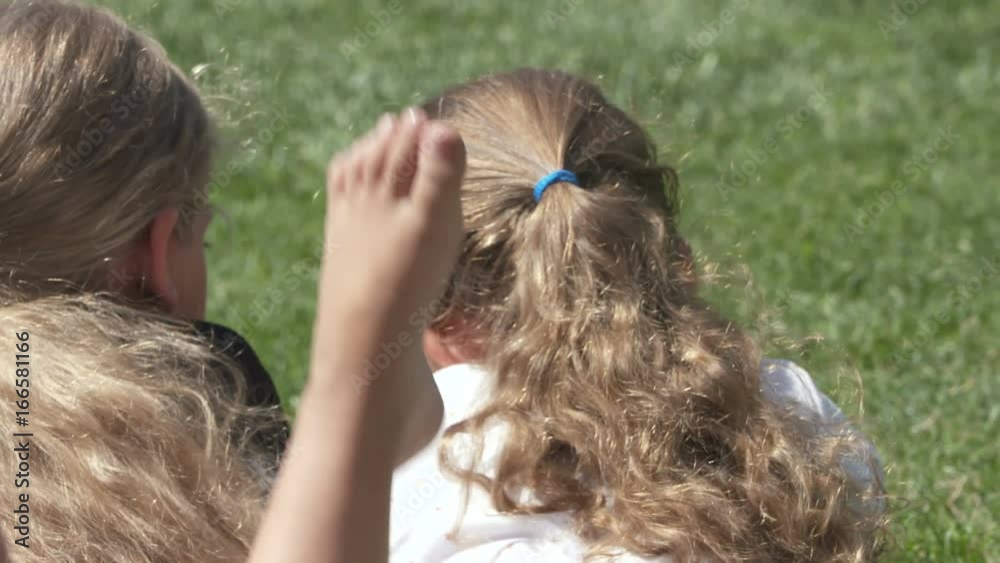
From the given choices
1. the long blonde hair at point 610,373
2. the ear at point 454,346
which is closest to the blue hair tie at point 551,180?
the long blonde hair at point 610,373

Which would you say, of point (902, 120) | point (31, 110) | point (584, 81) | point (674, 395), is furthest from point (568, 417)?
point (902, 120)

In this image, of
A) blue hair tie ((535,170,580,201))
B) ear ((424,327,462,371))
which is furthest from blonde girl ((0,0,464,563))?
blue hair tie ((535,170,580,201))

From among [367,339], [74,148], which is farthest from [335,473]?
[74,148]

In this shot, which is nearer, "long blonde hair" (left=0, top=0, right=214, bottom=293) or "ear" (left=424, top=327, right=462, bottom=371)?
"long blonde hair" (left=0, top=0, right=214, bottom=293)

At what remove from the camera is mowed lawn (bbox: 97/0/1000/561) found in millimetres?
3770

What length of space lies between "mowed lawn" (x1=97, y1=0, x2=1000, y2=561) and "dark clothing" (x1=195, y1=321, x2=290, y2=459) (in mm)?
279

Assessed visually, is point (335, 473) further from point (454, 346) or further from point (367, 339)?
point (454, 346)

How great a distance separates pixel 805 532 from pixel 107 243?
1.25 meters

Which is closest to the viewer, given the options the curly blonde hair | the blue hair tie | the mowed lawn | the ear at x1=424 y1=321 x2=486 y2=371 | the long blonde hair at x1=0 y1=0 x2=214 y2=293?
the curly blonde hair

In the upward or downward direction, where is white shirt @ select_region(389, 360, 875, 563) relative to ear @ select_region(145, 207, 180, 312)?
downward

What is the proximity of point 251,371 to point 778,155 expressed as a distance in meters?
4.51

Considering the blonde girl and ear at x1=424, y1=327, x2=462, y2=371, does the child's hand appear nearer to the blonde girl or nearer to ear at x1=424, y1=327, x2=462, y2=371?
the blonde girl

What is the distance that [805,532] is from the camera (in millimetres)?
2449

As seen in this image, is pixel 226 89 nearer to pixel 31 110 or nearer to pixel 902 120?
pixel 31 110
